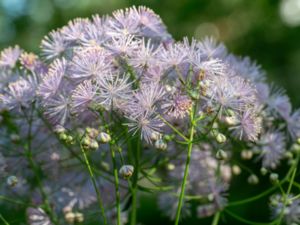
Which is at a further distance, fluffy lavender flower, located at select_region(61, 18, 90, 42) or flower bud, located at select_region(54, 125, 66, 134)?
fluffy lavender flower, located at select_region(61, 18, 90, 42)

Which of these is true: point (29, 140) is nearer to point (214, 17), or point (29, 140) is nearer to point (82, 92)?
point (82, 92)

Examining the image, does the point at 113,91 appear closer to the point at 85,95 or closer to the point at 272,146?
the point at 85,95

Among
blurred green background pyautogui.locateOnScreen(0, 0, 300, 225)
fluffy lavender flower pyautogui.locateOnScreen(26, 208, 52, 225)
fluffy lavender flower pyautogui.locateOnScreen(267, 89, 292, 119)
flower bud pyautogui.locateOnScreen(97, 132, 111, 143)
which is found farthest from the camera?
blurred green background pyautogui.locateOnScreen(0, 0, 300, 225)

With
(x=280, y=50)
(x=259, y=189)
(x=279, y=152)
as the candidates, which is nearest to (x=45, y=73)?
(x=279, y=152)

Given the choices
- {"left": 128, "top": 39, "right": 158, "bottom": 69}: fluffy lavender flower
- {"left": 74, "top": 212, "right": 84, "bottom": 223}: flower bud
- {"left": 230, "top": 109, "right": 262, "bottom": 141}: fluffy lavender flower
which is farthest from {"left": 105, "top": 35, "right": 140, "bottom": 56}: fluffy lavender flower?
{"left": 74, "top": 212, "right": 84, "bottom": 223}: flower bud

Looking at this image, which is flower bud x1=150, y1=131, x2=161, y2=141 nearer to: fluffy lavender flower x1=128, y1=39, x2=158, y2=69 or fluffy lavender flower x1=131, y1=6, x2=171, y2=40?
fluffy lavender flower x1=128, y1=39, x2=158, y2=69

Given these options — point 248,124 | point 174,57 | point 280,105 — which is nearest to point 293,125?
point 280,105

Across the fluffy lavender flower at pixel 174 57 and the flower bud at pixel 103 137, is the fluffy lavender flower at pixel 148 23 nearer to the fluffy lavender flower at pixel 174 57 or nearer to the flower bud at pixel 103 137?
the fluffy lavender flower at pixel 174 57

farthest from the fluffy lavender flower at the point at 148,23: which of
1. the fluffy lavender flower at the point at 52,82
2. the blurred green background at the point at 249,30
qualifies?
the blurred green background at the point at 249,30
